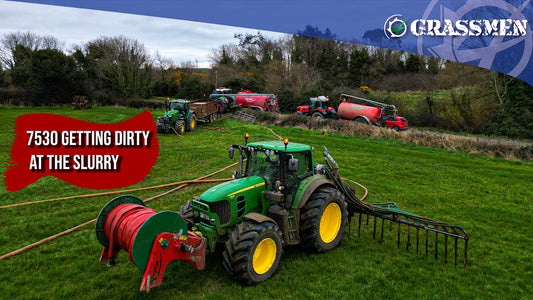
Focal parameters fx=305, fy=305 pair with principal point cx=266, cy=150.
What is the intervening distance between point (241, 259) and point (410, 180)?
29.6ft

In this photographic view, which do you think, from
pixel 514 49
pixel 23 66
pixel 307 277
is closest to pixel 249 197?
pixel 307 277

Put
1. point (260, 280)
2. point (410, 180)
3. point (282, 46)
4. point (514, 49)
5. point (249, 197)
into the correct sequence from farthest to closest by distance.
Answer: point (282, 46) → point (514, 49) → point (410, 180) → point (249, 197) → point (260, 280)

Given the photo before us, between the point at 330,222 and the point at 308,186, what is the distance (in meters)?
1.00

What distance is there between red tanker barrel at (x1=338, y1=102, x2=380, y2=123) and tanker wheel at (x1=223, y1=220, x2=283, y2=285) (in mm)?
21730

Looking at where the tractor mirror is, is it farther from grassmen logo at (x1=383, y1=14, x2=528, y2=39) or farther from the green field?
grassmen logo at (x1=383, y1=14, x2=528, y2=39)

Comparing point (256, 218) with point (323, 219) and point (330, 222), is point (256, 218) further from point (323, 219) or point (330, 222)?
point (330, 222)

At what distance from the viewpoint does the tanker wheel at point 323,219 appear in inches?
224

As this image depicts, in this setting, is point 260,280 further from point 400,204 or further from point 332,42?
point 332,42

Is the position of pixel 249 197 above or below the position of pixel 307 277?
above

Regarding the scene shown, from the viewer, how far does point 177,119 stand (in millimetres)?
20516

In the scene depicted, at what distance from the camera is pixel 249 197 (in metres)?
5.48

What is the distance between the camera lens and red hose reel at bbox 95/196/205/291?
4023mm

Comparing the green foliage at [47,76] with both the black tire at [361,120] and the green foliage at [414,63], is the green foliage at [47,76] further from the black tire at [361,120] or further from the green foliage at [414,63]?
the green foliage at [414,63]

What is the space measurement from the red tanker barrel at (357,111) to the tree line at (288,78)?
199 inches
